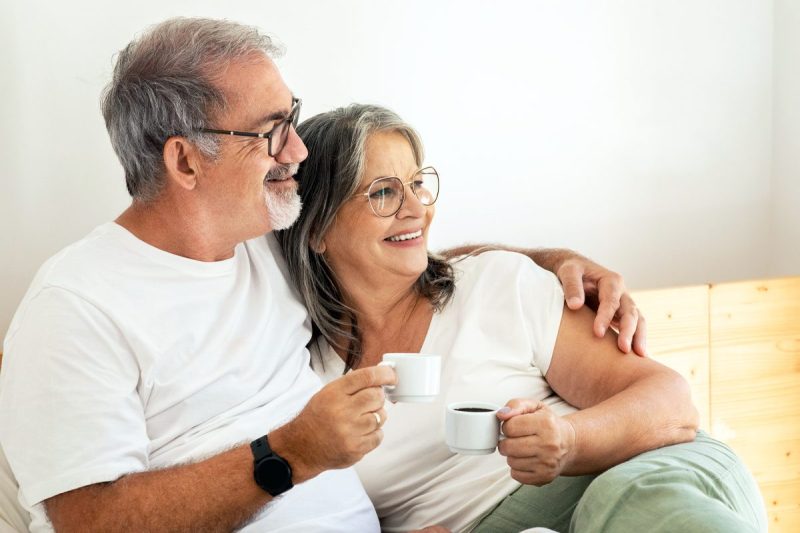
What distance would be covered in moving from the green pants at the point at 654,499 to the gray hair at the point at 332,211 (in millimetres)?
471

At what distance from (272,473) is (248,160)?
66 centimetres

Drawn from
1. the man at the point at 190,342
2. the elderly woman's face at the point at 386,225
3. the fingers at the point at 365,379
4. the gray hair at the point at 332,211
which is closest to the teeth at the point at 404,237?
the elderly woman's face at the point at 386,225

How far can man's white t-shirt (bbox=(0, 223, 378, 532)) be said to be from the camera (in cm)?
153

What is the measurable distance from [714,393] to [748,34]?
1314mm

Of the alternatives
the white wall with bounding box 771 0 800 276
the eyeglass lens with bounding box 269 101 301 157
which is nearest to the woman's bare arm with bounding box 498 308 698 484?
the eyeglass lens with bounding box 269 101 301 157

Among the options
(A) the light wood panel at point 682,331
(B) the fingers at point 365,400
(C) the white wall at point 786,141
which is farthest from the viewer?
(C) the white wall at point 786,141

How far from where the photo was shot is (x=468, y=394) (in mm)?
1902

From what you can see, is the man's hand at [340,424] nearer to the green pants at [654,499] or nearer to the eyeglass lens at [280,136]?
the green pants at [654,499]

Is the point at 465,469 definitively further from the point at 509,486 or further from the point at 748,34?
the point at 748,34

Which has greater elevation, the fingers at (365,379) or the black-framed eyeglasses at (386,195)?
the black-framed eyeglasses at (386,195)

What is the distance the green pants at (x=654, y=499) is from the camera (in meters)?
1.37

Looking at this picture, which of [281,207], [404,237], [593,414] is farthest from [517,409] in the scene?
[281,207]

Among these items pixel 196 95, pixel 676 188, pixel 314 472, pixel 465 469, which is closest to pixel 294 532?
pixel 314 472

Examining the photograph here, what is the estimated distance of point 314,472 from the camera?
5.09 feet
